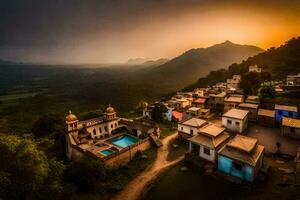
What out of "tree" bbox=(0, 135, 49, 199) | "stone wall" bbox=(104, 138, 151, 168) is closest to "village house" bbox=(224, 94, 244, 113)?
"stone wall" bbox=(104, 138, 151, 168)

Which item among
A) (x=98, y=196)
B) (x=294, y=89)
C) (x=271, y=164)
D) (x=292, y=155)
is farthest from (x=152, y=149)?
(x=294, y=89)

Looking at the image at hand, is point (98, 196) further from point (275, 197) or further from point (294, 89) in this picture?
point (294, 89)

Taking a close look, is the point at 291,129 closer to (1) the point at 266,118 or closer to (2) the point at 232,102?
(1) the point at 266,118

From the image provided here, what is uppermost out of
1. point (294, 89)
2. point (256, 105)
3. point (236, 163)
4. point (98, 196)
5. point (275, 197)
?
point (294, 89)

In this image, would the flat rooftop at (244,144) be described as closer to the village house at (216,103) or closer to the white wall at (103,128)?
the village house at (216,103)

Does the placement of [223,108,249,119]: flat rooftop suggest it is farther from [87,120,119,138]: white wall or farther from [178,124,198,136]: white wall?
[87,120,119,138]: white wall
